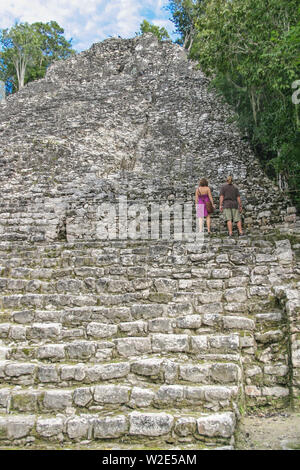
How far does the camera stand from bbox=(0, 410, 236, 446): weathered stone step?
9.24 feet

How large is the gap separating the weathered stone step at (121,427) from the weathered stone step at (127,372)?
336 mm

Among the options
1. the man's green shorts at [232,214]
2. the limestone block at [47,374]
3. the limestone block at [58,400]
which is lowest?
the limestone block at [58,400]

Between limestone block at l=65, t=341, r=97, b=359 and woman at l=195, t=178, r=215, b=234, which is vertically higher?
woman at l=195, t=178, r=215, b=234

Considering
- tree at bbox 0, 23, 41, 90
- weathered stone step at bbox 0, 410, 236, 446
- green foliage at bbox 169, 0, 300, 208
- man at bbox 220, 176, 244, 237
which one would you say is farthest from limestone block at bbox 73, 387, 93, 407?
tree at bbox 0, 23, 41, 90

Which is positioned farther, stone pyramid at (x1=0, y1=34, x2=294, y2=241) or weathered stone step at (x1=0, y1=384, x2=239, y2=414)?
stone pyramid at (x1=0, y1=34, x2=294, y2=241)

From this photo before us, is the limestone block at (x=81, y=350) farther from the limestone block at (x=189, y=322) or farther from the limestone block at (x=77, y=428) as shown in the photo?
the limestone block at (x=189, y=322)

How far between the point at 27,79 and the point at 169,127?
1682cm

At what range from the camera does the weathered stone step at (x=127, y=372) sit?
3.25m

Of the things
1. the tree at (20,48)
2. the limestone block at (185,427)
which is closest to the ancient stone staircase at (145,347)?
the limestone block at (185,427)

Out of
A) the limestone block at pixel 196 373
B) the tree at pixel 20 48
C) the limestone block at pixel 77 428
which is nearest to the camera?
the limestone block at pixel 77 428

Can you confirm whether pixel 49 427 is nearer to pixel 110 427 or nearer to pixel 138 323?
pixel 110 427

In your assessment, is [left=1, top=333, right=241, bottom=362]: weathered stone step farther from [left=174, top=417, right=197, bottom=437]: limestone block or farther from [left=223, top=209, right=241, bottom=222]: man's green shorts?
[left=223, top=209, right=241, bottom=222]: man's green shorts

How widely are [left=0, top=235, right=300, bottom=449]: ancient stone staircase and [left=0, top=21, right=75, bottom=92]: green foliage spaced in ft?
76.1

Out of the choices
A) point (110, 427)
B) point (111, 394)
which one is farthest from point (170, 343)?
point (110, 427)
